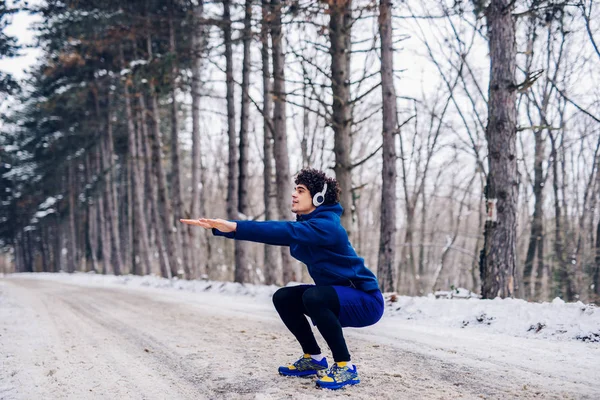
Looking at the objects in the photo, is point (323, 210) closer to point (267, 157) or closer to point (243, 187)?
point (243, 187)

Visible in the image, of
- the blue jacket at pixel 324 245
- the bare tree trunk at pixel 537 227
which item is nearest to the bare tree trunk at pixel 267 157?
the blue jacket at pixel 324 245

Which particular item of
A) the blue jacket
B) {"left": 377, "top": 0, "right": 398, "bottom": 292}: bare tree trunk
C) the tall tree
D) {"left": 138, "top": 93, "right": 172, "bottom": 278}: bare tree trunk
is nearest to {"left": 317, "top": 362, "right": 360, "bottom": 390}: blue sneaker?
the blue jacket

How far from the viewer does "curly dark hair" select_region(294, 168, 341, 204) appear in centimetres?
387

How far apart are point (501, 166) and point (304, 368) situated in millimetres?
5261

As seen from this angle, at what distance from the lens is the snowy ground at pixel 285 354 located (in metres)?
3.62

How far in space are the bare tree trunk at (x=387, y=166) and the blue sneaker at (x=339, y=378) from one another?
6.45m

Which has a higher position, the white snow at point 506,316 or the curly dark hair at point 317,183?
the curly dark hair at point 317,183

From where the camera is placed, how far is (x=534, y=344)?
5.06 meters

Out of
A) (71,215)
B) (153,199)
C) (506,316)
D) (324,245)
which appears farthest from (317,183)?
(71,215)

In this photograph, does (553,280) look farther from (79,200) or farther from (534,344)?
(79,200)

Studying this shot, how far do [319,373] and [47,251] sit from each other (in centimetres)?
4663

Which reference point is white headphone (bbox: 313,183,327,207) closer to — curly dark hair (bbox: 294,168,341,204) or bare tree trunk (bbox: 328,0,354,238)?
curly dark hair (bbox: 294,168,341,204)

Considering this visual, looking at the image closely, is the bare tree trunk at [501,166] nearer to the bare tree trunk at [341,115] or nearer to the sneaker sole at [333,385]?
the bare tree trunk at [341,115]

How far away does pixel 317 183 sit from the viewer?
153 inches
